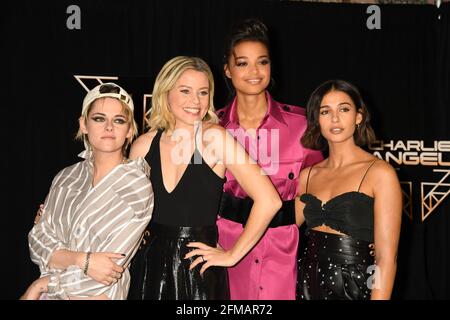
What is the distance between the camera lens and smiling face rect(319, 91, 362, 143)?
8.63 feet

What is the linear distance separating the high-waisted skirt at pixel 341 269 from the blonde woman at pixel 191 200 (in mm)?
348

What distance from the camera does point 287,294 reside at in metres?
2.82

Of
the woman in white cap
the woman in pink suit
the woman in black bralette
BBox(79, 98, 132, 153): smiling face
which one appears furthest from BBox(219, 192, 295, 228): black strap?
BBox(79, 98, 132, 153): smiling face

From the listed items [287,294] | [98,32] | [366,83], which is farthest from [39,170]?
[366,83]

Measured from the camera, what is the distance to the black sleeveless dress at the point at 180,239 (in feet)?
7.47

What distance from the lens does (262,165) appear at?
9.52ft

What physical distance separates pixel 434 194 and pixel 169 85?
3186 millimetres

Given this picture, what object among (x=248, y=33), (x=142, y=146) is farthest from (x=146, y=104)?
(x=142, y=146)

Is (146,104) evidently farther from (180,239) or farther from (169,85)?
(180,239)

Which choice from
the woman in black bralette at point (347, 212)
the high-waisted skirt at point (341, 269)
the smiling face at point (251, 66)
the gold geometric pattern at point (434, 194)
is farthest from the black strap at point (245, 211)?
the gold geometric pattern at point (434, 194)

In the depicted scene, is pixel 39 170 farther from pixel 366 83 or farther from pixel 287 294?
pixel 366 83

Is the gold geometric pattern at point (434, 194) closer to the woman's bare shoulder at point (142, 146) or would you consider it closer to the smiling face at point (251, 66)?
the smiling face at point (251, 66)

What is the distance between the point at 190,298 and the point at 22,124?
2.73 m
